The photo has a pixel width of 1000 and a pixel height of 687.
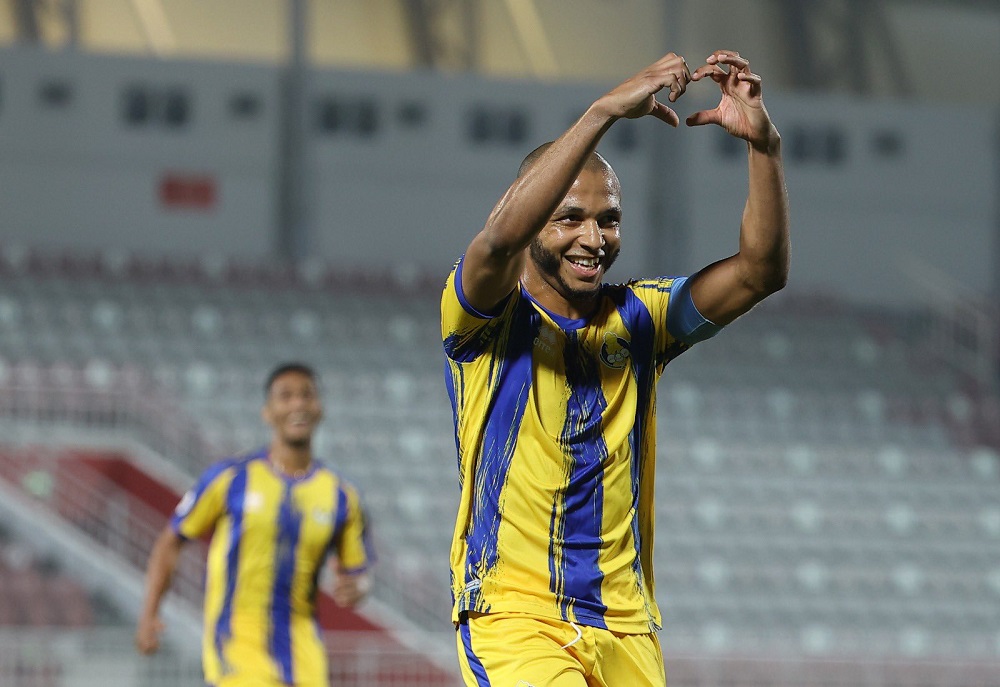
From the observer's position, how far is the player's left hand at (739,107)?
3482 millimetres

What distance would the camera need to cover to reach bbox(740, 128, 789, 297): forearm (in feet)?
11.6

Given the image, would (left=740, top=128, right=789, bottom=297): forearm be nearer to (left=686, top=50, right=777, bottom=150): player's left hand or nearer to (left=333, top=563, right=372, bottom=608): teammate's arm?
(left=686, top=50, right=777, bottom=150): player's left hand

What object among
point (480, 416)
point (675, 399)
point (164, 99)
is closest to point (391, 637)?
point (675, 399)

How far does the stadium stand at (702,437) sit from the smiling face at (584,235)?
8089 mm

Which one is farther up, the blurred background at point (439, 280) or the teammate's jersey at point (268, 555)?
the blurred background at point (439, 280)

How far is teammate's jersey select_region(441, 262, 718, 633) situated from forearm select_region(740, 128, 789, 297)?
211 mm

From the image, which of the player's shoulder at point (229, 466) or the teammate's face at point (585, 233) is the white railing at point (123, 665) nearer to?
the player's shoulder at point (229, 466)

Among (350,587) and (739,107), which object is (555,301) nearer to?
(739,107)

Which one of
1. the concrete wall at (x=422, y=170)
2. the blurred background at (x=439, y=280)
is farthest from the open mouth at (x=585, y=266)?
the concrete wall at (x=422, y=170)

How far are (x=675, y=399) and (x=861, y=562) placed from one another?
12.5 ft

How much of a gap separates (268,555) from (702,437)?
11732 millimetres

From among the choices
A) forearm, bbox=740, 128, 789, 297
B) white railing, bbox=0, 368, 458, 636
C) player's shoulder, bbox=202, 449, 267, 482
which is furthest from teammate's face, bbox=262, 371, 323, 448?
white railing, bbox=0, 368, 458, 636

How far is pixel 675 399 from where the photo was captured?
1897 centimetres

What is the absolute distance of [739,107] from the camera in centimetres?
352
